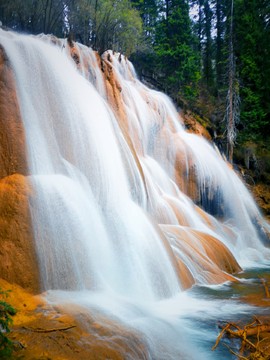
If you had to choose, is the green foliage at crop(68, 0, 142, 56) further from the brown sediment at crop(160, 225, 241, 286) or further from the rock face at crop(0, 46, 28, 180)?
the brown sediment at crop(160, 225, 241, 286)

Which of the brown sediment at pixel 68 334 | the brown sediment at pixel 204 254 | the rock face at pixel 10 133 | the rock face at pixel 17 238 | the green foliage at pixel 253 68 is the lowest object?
the brown sediment at pixel 204 254

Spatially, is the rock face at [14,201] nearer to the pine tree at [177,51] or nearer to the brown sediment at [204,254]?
the brown sediment at [204,254]

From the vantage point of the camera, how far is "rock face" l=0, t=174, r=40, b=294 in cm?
377

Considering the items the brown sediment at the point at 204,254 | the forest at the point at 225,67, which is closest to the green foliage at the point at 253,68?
the forest at the point at 225,67

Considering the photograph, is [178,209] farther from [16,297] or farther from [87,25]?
[87,25]

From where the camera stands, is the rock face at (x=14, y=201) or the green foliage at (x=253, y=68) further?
the green foliage at (x=253, y=68)

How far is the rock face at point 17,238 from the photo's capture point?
149 inches

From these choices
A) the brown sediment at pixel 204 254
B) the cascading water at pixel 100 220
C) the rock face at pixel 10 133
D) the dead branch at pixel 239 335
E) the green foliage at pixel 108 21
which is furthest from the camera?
the green foliage at pixel 108 21

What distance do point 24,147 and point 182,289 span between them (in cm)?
395

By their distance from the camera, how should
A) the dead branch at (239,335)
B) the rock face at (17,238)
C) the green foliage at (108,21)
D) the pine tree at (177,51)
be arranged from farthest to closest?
1. the pine tree at (177,51)
2. the green foliage at (108,21)
3. the rock face at (17,238)
4. the dead branch at (239,335)

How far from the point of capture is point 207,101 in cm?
2161

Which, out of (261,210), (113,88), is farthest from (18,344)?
(261,210)

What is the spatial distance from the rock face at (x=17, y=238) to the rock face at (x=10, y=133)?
37 cm

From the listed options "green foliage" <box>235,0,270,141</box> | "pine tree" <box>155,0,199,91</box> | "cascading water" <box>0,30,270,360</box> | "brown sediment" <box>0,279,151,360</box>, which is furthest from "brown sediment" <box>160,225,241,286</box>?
"pine tree" <box>155,0,199,91</box>
